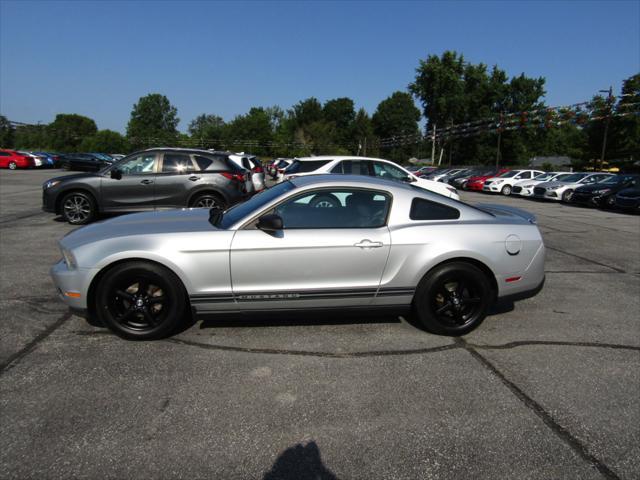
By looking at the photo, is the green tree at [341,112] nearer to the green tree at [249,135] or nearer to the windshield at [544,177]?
the green tree at [249,135]

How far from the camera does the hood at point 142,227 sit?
385 cm

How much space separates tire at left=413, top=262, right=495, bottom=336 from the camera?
13.1ft

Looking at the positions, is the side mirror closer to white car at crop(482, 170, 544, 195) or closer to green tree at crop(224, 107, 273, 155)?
white car at crop(482, 170, 544, 195)

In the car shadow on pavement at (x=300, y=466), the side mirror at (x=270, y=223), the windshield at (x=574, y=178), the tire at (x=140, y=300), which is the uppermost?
the side mirror at (x=270, y=223)

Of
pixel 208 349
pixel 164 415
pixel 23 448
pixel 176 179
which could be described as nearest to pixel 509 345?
pixel 208 349

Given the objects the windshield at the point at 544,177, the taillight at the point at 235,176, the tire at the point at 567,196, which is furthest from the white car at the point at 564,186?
the taillight at the point at 235,176

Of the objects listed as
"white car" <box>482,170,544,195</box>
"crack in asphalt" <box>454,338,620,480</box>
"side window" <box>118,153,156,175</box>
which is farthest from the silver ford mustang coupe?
"white car" <box>482,170,544,195</box>

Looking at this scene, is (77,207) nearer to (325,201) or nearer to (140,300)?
(140,300)

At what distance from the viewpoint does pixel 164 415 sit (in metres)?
2.81

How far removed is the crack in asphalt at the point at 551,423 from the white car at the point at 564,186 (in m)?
20.3

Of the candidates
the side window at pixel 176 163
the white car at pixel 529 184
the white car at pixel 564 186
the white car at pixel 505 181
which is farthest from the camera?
the white car at pixel 505 181

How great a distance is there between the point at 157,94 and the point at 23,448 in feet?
466

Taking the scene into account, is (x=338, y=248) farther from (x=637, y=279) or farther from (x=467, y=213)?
(x=637, y=279)

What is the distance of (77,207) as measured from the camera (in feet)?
31.4
